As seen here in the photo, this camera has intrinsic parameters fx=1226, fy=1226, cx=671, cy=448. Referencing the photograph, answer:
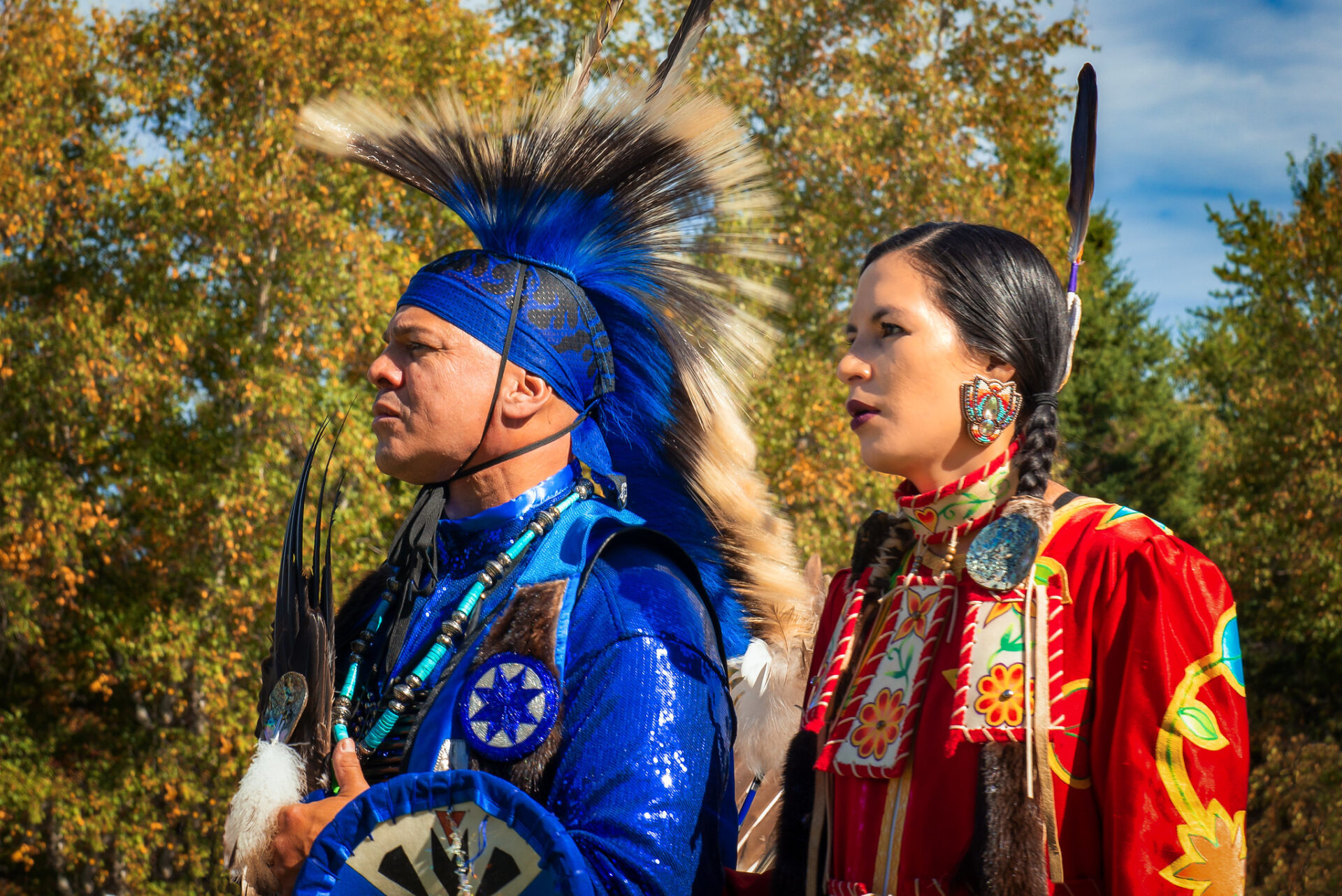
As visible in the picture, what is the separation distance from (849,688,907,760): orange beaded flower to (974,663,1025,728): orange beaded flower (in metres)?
0.17

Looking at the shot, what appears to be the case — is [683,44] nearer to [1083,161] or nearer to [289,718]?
[1083,161]

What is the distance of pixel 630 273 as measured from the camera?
2646 mm

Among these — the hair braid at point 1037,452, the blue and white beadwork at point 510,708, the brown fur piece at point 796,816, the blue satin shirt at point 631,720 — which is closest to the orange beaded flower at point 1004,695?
the hair braid at point 1037,452

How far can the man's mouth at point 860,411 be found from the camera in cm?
183

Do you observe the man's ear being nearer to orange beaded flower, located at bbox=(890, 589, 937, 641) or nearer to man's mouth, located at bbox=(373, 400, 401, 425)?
man's mouth, located at bbox=(373, 400, 401, 425)

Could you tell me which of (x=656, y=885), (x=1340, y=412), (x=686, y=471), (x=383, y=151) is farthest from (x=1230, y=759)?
(x=1340, y=412)

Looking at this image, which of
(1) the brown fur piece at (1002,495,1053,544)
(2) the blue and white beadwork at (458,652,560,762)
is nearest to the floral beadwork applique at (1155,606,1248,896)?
(1) the brown fur piece at (1002,495,1053,544)

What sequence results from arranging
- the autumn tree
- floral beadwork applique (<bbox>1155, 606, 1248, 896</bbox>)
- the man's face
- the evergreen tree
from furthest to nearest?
the evergreen tree → the autumn tree → the man's face → floral beadwork applique (<bbox>1155, 606, 1248, 896</bbox>)

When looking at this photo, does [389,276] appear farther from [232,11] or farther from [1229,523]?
[1229,523]

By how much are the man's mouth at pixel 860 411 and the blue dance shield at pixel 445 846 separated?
2.47 feet

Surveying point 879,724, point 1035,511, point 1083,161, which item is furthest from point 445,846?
point 1083,161

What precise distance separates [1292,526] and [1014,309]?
1432cm

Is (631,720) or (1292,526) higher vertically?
(1292,526)

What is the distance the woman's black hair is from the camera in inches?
71.8
